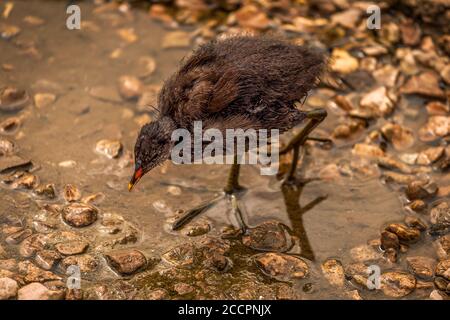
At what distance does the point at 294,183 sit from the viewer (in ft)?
17.2

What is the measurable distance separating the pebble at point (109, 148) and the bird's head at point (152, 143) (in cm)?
87

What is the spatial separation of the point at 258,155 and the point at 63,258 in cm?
188

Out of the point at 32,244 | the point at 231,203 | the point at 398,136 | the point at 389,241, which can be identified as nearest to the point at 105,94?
the point at 231,203

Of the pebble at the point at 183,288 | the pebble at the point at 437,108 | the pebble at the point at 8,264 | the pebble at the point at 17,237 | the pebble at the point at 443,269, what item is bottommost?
the pebble at the point at 183,288

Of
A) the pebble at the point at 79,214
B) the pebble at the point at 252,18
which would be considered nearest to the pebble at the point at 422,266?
the pebble at the point at 79,214

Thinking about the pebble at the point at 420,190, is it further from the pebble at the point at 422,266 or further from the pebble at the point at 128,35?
the pebble at the point at 128,35

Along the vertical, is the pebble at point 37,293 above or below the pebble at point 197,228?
below

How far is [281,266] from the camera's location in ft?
14.6

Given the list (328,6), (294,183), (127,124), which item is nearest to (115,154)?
(127,124)

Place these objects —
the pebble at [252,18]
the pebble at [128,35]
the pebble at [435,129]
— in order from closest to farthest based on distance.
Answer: the pebble at [435,129], the pebble at [128,35], the pebble at [252,18]

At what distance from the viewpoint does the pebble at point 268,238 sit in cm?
466

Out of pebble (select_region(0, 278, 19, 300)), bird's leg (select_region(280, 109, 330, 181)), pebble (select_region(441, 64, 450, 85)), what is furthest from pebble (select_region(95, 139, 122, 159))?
pebble (select_region(441, 64, 450, 85))

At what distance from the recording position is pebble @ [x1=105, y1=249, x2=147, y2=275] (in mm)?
4363

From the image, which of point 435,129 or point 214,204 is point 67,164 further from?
point 435,129
